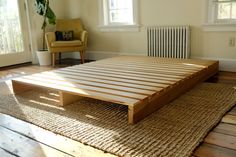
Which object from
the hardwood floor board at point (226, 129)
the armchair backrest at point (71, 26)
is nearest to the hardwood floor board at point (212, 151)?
the hardwood floor board at point (226, 129)

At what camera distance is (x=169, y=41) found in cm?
358

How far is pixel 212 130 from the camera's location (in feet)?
5.30

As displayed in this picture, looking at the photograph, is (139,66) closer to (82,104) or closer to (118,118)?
(82,104)

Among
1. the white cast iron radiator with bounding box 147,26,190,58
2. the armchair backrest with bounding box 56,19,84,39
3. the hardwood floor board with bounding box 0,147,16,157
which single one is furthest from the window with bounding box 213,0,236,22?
the hardwood floor board with bounding box 0,147,16,157

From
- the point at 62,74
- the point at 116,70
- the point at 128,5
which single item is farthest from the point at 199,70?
the point at 128,5

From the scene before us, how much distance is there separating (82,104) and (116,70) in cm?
69

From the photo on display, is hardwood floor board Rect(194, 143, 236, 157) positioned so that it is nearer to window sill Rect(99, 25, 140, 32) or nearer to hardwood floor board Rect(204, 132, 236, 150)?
hardwood floor board Rect(204, 132, 236, 150)

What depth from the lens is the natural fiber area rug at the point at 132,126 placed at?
1.43 meters

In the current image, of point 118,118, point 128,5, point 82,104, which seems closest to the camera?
point 118,118

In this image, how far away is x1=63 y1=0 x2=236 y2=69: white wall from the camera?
10.7 feet

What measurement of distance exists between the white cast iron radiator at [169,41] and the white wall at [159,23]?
11 cm

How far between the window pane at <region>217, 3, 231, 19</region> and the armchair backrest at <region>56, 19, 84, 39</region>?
242cm

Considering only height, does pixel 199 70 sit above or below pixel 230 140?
above

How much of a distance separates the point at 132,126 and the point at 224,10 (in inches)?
92.5
